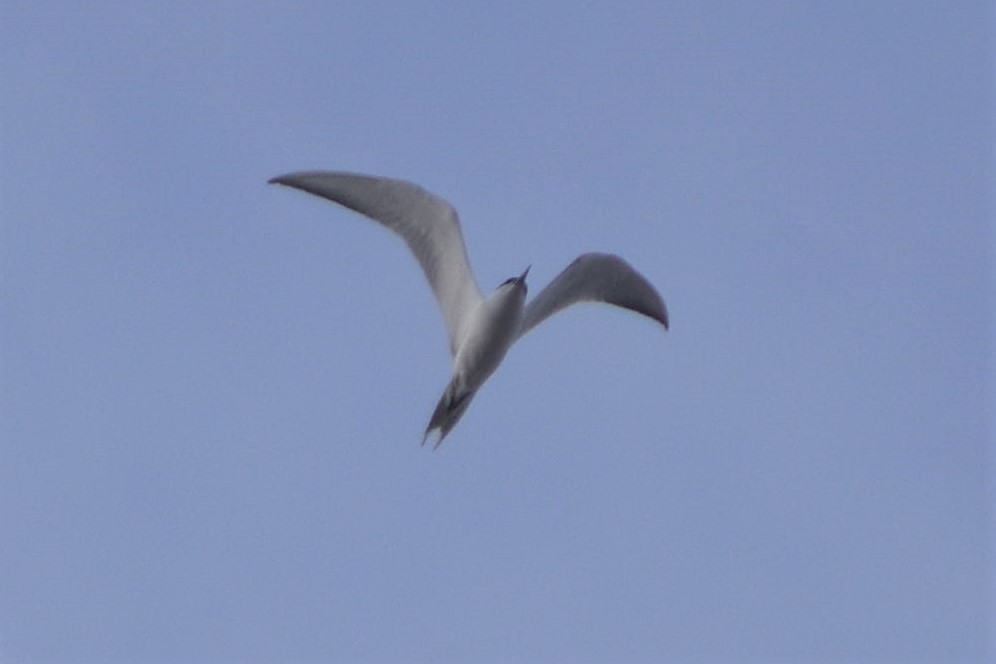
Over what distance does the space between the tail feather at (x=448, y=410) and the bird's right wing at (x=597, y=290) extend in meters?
0.62

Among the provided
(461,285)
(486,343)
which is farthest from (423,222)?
(486,343)

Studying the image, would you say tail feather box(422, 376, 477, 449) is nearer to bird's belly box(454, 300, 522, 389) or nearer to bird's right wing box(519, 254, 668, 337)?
bird's belly box(454, 300, 522, 389)

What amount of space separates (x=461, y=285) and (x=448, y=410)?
102 cm

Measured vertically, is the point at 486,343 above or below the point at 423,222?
below

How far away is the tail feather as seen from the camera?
8.41 m

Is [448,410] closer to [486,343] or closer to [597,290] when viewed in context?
[486,343]

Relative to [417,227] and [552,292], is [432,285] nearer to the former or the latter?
[417,227]

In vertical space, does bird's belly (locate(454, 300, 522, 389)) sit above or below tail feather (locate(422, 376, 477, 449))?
above

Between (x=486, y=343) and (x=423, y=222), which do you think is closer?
(x=486, y=343)

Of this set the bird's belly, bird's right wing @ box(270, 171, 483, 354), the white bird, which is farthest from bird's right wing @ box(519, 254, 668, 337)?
bird's right wing @ box(270, 171, 483, 354)

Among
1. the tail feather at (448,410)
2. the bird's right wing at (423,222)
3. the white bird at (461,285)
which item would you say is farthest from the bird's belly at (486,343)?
the bird's right wing at (423,222)

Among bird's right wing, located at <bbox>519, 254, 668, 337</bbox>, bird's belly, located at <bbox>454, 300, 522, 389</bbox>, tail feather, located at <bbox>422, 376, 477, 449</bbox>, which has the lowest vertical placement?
tail feather, located at <bbox>422, 376, 477, 449</bbox>

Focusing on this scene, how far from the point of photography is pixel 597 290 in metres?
8.65

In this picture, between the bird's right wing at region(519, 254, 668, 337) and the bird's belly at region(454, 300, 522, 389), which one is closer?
the bird's belly at region(454, 300, 522, 389)
